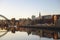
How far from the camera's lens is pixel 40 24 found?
19.7 ft

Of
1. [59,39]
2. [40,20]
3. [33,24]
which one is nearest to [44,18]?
[40,20]

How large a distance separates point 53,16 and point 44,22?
39 centimetres

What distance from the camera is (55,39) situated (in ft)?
7.86

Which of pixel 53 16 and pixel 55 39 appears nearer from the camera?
pixel 55 39

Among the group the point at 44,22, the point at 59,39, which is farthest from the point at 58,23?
the point at 59,39

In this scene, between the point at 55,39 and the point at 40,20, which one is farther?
the point at 40,20

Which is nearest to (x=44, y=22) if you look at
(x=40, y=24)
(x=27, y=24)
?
(x=40, y=24)

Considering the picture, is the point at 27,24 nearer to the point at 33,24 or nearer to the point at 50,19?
the point at 33,24

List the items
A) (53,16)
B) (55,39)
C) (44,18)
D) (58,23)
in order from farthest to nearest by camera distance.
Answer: (44,18) → (53,16) → (58,23) → (55,39)

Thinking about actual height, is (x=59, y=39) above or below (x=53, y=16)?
below

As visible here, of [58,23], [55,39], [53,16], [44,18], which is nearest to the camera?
[55,39]

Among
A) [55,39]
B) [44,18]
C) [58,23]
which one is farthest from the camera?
[44,18]

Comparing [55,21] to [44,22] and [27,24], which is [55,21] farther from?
[27,24]

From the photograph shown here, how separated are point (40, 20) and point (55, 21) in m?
0.70
